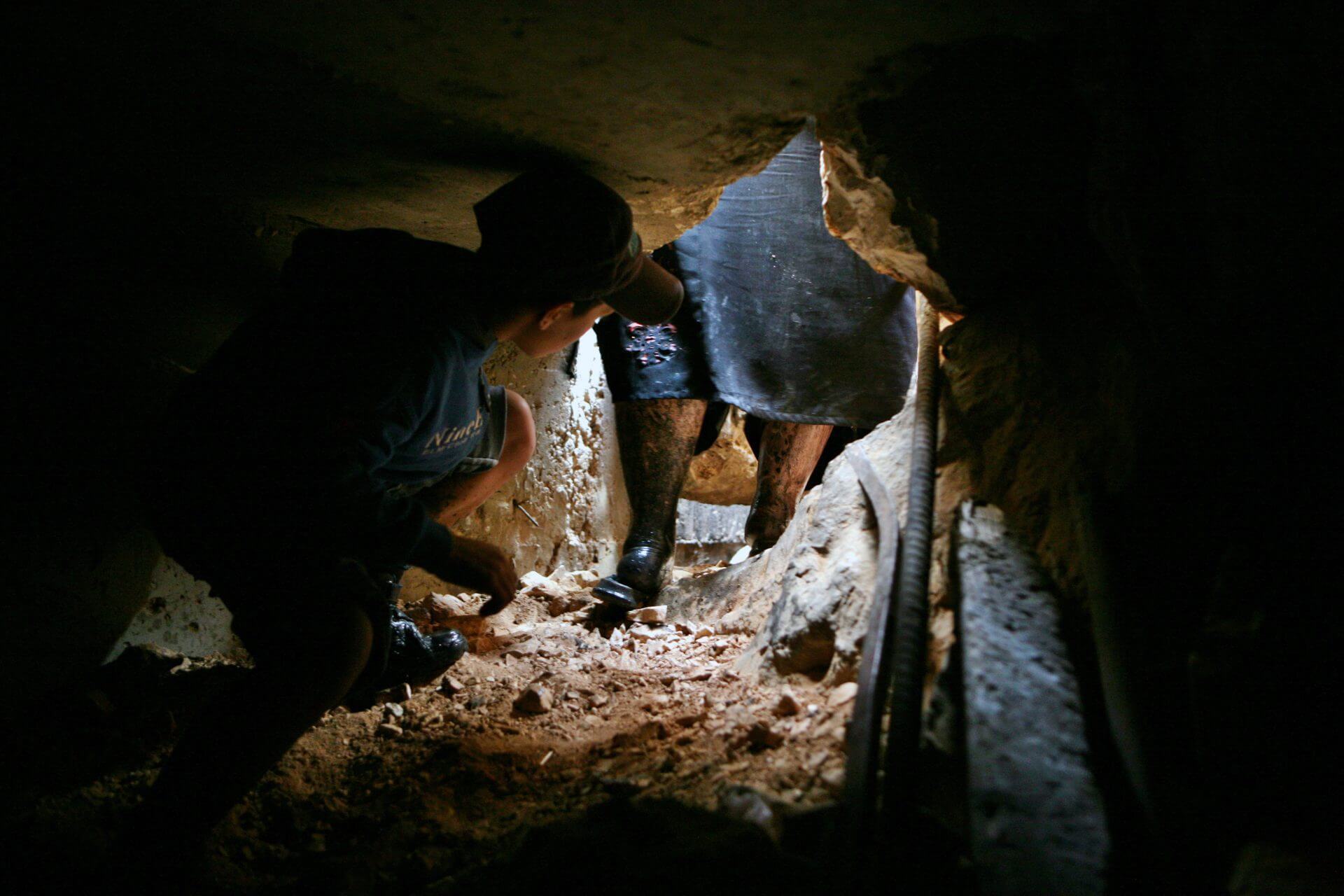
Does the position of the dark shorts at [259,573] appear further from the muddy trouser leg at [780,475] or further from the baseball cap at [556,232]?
the muddy trouser leg at [780,475]

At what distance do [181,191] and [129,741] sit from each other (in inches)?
44.4

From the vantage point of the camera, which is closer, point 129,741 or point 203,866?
point 203,866

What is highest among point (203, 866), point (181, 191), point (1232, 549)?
point (181, 191)

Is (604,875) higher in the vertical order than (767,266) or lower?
lower

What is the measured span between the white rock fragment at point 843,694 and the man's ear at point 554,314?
94 cm

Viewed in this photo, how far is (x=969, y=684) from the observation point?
0.93 metres

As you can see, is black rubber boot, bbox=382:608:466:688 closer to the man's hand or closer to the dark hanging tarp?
the man's hand

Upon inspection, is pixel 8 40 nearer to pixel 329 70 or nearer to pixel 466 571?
pixel 329 70

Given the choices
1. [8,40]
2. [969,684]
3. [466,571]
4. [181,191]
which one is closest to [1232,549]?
[969,684]

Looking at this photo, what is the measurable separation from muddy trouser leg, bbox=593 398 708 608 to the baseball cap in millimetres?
1133

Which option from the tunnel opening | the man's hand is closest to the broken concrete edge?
the tunnel opening

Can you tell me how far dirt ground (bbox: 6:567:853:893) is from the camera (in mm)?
1045

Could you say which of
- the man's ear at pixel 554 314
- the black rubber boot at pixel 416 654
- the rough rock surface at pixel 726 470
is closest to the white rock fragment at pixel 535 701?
the black rubber boot at pixel 416 654

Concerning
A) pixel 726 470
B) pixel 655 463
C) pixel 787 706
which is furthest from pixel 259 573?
pixel 726 470
